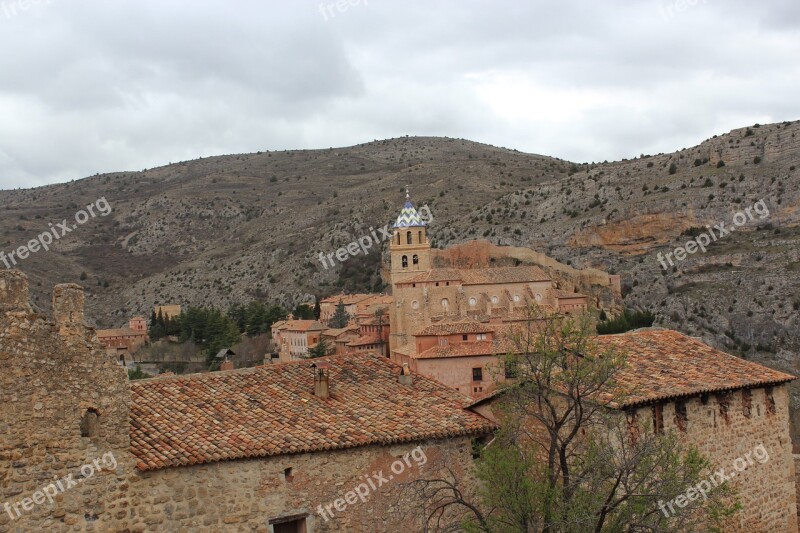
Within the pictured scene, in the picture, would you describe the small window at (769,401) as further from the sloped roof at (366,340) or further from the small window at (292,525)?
the sloped roof at (366,340)

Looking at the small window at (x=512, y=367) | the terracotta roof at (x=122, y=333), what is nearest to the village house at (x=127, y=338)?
the terracotta roof at (x=122, y=333)

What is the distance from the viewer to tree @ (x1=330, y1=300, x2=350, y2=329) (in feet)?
260

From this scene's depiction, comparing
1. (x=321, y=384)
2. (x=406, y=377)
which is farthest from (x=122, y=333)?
(x=321, y=384)

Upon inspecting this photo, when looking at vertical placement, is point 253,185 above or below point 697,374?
above

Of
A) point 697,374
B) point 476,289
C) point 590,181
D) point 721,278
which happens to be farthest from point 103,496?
point 590,181

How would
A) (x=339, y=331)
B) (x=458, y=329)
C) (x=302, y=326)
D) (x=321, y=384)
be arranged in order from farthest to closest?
(x=302, y=326)
(x=339, y=331)
(x=458, y=329)
(x=321, y=384)

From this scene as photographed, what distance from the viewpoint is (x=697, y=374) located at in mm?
15602

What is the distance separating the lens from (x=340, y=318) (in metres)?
79.8

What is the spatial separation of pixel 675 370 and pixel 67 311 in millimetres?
11126

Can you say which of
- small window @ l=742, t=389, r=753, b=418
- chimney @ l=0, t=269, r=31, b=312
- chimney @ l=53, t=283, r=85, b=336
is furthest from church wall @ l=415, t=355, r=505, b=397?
chimney @ l=0, t=269, r=31, b=312

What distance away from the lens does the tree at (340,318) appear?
79188mm

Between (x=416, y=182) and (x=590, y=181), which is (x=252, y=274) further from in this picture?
(x=590, y=181)

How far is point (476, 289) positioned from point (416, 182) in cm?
6412

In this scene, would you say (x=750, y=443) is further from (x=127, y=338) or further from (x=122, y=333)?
(x=122, y=333)
